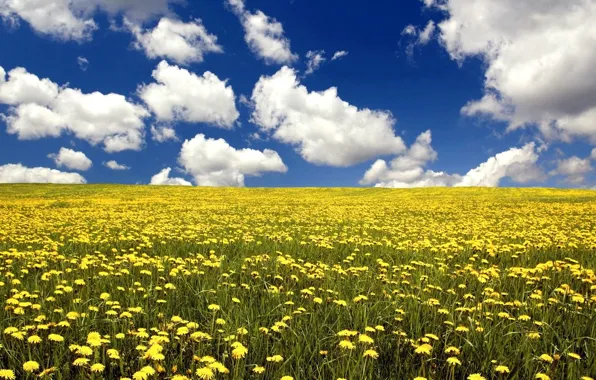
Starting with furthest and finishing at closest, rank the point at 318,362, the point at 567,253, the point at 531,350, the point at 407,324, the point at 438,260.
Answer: the point at 567,253 < the point at 438,260 < the point at 407,324 < the point at 531,350 < the point at 318,362

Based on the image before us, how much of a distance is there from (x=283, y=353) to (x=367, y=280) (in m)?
2.96

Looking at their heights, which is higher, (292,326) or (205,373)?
(205,373)

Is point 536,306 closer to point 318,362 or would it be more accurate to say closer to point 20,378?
point 318,362

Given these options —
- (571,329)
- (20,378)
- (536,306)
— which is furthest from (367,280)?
(20,378)

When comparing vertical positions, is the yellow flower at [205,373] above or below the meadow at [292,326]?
above

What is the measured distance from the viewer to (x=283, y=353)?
3.97 metres

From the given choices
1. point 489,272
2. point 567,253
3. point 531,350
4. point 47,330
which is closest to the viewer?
point 531,350

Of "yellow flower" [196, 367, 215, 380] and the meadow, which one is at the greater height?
"yellow flower" [196, 367, 215, 380]

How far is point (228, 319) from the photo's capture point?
14.9 ft

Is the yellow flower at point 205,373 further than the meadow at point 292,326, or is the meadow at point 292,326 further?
the meadow at point 292,326

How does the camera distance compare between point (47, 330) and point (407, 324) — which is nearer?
point (47, 330)

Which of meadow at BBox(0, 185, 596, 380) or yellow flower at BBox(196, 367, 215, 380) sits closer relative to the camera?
yellow flower at BBox(196, 367, 215, 380)

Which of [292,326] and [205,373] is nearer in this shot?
[205,373]

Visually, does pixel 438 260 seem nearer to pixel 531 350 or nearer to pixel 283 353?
pixel 531 350
